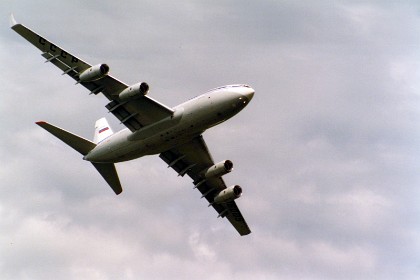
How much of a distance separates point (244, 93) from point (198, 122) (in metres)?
5.20

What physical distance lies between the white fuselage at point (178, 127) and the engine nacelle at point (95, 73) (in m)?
7.19

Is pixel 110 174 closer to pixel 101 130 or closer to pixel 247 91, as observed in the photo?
pixel 101 130

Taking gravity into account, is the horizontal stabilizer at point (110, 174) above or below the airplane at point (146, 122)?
below

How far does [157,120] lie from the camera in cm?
6519

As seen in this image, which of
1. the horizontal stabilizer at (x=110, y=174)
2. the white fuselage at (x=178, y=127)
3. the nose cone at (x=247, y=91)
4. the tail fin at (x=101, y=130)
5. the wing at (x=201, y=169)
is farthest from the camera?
the tail fin at (x=101, y=130)

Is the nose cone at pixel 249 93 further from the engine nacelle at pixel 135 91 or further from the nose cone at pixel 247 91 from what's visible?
the engine nacelle at pixel 135 91

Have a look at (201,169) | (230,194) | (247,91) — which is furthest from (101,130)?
(247,91)

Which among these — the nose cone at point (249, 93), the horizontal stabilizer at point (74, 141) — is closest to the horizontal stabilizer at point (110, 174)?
the horizontal stabilizer at point (74, 141)

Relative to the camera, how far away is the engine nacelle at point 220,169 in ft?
234

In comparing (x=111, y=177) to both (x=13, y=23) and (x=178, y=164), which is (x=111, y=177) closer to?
(x=178, y=164)

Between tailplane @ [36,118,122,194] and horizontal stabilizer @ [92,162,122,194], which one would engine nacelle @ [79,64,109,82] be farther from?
horizontal stabilizer @ [92,162,122,194]

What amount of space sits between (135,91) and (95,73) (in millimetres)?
4088

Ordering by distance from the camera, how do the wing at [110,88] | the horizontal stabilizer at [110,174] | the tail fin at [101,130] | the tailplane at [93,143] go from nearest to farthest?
the wing at [110,88] < the tailplane at [93,143] < the horizontal stabilizer at [110,174] < the tail fin at [101,130]

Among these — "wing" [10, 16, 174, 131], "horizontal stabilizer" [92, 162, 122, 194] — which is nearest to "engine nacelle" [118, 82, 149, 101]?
"wing" [10, 16, 174, 131]
